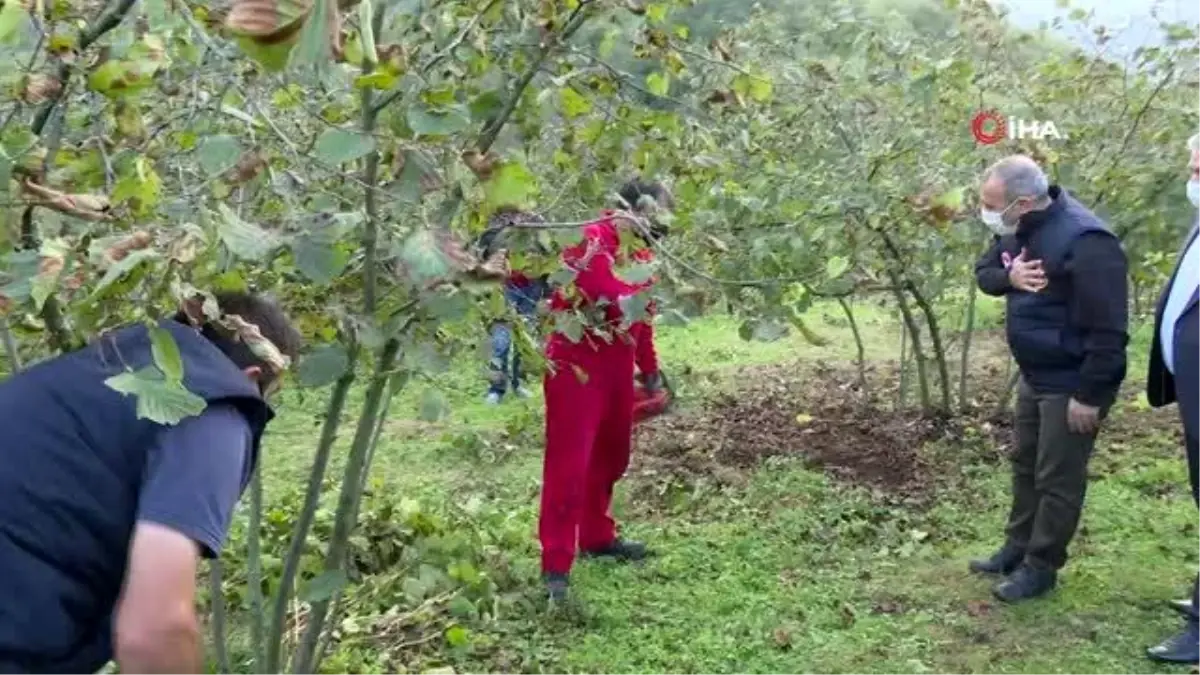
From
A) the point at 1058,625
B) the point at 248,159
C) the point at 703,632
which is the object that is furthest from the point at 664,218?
the point at 1058,625

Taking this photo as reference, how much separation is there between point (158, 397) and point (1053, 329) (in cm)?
362

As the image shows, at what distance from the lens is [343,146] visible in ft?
6.27

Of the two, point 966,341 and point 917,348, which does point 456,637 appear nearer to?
point 917,348

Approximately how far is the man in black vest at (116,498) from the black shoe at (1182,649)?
3287 mm

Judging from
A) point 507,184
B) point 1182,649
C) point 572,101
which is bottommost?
point 1182,649

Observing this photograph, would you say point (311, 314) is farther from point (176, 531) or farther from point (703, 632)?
point (703, 632)

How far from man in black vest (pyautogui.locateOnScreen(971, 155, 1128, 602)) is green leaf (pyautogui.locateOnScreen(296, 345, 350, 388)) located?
2.86m

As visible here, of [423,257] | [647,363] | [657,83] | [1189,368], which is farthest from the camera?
[647,363]

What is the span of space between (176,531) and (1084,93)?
20.3 feet

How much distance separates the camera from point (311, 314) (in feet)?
9.09

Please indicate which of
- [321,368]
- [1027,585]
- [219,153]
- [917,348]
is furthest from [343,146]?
[917,348]

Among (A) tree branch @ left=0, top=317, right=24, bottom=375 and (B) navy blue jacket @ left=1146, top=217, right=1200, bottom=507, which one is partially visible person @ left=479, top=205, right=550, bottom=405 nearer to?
(A) tree branch @ left=0, top=317, right=24, bottom=375

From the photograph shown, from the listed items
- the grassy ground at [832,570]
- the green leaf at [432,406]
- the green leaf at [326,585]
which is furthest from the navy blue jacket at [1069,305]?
the green leaf at [326,585]

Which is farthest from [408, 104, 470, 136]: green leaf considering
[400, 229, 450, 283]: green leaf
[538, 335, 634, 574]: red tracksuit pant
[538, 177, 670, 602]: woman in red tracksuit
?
[538, 335, 634, 574]: red tracksuit pant
